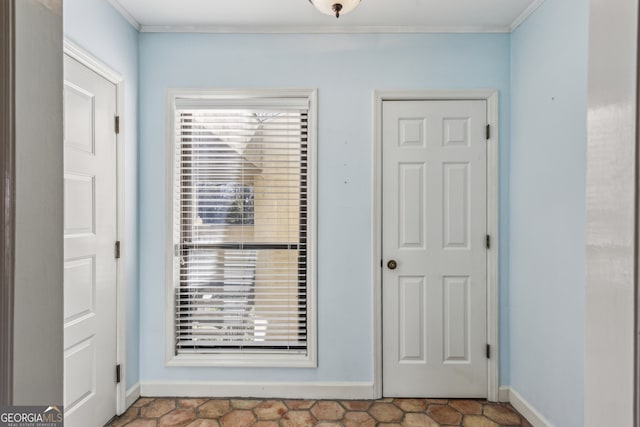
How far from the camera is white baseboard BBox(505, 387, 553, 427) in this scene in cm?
200

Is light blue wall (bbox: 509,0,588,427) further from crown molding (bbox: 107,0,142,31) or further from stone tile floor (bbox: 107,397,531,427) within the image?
crown molding (bbox: 107,0,142,31)

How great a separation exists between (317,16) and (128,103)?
1.33 metres

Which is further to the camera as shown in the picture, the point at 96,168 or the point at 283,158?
the point at 283,158

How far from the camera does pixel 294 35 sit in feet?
7.67

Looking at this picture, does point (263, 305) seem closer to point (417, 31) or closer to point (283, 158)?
point (283, 158)

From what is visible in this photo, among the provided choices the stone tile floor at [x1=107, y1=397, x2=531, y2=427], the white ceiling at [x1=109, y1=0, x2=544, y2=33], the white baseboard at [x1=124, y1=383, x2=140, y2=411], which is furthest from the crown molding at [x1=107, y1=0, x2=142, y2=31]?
the stone tile floor at [x1=107, y1=397, x2=531, y2=427]

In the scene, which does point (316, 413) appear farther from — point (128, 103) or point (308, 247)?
point (128, 103)

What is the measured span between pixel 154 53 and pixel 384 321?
239 cm

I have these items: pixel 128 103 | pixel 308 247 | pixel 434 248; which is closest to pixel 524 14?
pixel 434 248

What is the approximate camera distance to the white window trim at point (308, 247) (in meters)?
2.34

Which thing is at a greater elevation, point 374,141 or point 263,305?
point 374,141

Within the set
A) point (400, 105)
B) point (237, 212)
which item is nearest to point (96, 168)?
point (237, 212)

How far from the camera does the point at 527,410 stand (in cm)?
212

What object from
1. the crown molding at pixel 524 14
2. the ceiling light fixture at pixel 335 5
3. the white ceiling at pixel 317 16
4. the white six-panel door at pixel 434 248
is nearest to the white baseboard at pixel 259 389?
the white six-panel door at pixel 434 248
